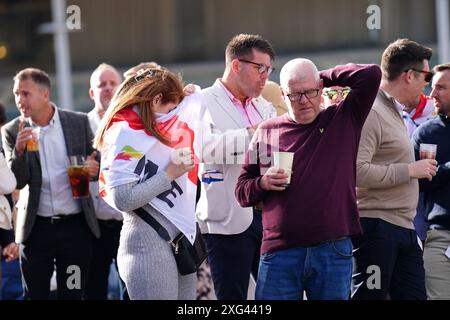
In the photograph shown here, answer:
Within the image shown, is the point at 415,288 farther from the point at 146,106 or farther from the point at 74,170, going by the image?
the point at 74,170

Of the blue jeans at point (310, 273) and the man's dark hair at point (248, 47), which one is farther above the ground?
the man's dark hair at point (248, 47)

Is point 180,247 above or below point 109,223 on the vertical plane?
above

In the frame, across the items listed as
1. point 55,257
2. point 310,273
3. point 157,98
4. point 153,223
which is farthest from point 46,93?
point 310,273

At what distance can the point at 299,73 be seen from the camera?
507 cm

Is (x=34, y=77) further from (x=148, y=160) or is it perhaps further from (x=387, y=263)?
(x=387, y=263)

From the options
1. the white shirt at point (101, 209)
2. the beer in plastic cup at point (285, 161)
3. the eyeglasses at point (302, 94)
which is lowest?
the white shirt at point (101, 209)

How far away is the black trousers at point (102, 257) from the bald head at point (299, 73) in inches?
107

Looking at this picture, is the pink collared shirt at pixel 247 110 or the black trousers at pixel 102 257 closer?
the pink collared shirt at pixel 247 110

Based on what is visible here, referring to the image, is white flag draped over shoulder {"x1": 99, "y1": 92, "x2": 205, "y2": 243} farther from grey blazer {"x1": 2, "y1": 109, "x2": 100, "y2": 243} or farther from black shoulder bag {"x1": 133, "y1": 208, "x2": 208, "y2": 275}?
grey blazer {"x1": 2, "y1": 109, "x2": 100, "y2": 243}

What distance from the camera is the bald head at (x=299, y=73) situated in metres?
5.07

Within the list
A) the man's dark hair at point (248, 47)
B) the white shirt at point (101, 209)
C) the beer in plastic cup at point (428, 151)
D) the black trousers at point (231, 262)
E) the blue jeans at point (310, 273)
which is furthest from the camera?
the white shirt at point (101, 209)

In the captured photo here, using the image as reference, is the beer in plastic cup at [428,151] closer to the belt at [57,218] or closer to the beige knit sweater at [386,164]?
the beige knit sweater at [386,164]

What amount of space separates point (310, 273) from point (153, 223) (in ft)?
2.84

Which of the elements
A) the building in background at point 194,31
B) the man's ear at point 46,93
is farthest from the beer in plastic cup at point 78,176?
the building in background at point 194,31
